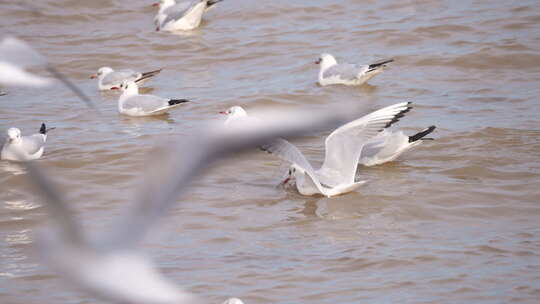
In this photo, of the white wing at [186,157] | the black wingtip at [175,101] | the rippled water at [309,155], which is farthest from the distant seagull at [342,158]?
the white wing at [186,157]

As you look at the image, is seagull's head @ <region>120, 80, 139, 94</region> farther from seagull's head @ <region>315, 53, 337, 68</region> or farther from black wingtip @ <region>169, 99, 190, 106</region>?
seagull's head @ <region>315, 53, 337, 68</region>

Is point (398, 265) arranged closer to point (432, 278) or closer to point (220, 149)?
point (432, 278)

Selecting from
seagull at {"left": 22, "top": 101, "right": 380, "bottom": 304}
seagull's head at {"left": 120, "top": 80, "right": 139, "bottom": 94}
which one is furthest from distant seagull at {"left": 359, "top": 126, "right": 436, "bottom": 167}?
seagull at {"left": 22, "top": 101, "right": 380, "bottom": 304}

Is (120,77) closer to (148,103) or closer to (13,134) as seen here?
(148,103)

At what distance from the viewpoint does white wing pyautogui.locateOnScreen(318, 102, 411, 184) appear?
706 centimetres

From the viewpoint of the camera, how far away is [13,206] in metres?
7.16

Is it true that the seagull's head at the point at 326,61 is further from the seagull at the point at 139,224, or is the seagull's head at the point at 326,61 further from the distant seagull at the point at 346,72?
the seagull at the point at 139,224

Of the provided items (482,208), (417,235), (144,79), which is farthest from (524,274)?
(144,79)

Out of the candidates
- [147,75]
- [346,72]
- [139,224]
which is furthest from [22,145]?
[139,224]

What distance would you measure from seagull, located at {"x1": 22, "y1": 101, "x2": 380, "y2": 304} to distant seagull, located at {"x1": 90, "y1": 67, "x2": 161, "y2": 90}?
780 centimetres

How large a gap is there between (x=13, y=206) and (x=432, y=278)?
3414mm

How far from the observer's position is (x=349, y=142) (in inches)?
290

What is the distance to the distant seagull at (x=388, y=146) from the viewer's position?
823 cm

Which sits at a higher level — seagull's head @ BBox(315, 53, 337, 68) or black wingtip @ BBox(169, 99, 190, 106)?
seagull's head @ BBox(315, 53, 337, 68)
